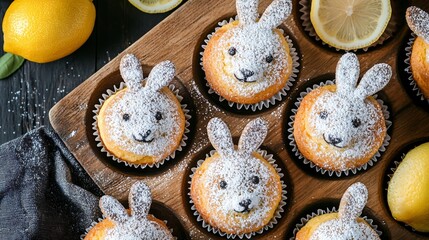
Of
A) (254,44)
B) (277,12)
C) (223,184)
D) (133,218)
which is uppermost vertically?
(277,12)

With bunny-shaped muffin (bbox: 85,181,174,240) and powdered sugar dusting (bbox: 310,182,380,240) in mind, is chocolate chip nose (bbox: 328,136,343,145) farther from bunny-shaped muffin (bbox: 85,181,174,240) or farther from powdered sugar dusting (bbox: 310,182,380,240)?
bunny-shaped muffin (bbox: 85,181,174,240)

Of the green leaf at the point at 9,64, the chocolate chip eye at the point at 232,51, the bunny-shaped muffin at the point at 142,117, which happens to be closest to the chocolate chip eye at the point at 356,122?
the chocolate chip eye at the point at 232,51

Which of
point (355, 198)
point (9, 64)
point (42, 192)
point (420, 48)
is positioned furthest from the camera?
point (9, 64)

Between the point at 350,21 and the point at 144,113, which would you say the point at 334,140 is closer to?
the point at 350,21

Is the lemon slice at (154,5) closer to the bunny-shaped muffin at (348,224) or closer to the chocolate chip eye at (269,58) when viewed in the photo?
the chocolate chip eye at (269,58)

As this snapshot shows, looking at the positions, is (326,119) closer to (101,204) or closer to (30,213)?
(101,204)

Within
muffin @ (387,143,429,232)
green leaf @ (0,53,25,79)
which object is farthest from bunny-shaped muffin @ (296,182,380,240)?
green leaf @ (0,53,25,79)

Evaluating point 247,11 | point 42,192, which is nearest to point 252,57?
point 247,11
